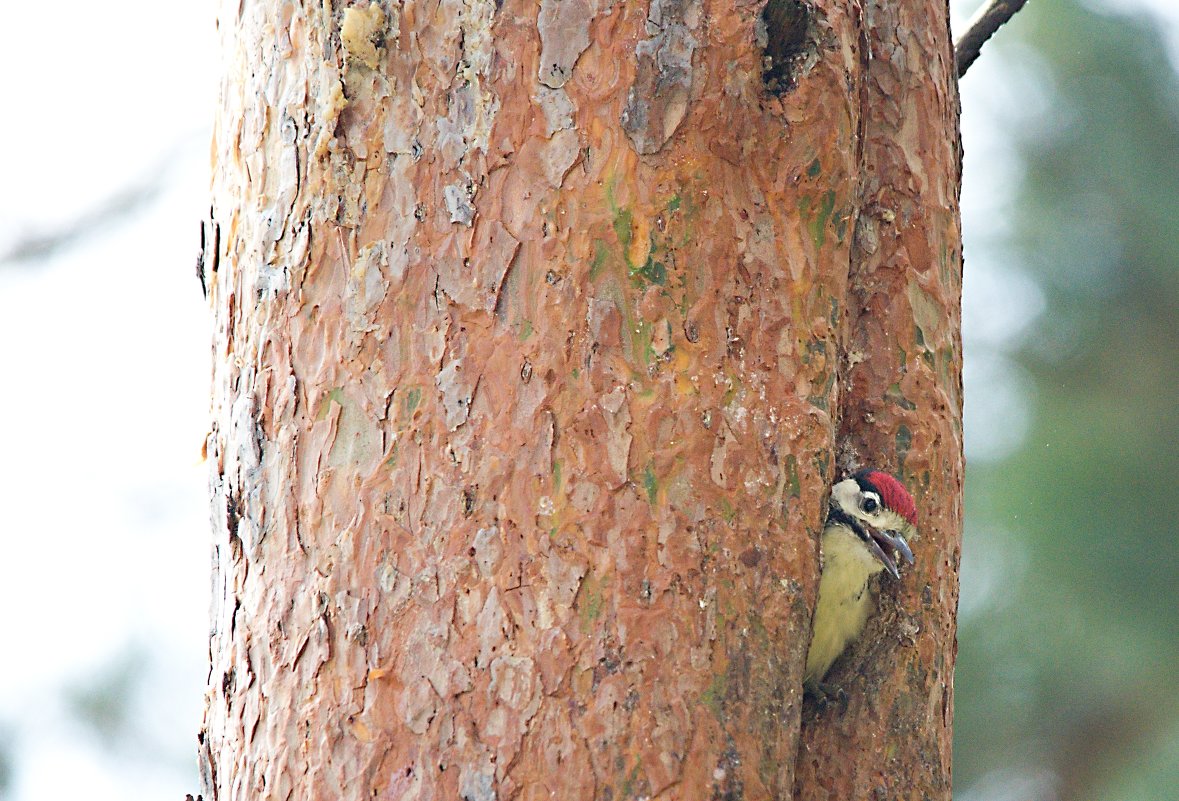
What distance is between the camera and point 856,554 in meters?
2.12

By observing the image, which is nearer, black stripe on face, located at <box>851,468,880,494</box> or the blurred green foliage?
black stripe on face, located at <box>851,468,880,494</box>

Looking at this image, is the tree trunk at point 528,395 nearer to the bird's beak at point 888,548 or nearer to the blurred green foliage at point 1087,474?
the bird's beak at point 888,548

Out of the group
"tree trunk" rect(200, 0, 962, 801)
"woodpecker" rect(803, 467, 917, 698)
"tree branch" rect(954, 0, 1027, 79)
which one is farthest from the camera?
"tree branch" rect(954, 0, 1027, 79)

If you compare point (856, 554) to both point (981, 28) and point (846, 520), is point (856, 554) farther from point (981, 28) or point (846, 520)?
point (981, 28)

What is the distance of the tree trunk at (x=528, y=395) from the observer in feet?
5.27

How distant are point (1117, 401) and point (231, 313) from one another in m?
3.37

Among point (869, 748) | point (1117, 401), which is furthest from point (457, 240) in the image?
point (1117, 401)

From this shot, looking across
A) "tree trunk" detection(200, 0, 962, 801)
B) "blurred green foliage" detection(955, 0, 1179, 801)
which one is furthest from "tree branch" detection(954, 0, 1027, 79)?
"blurred green foliage" detection(955, 0, 1179, 801)

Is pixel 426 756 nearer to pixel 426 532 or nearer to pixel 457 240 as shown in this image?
pixel 426 532

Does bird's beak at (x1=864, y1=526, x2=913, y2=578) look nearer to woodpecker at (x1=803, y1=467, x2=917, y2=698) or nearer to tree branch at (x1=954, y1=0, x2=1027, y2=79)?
woodpecker at (x1=803, y1=467, x2=917, y2=698)

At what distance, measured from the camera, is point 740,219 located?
5.91 ft

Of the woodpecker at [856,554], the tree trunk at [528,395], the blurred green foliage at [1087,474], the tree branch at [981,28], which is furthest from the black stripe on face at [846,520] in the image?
the blurred green foliage at [1087,474]

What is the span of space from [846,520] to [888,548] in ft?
0.34

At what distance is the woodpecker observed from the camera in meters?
2.02
